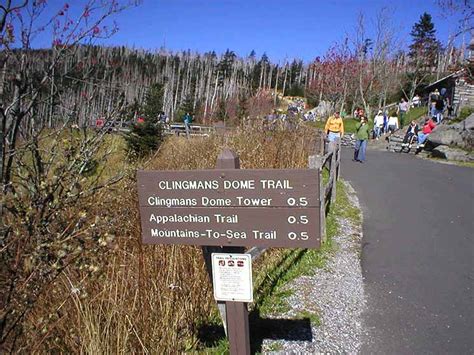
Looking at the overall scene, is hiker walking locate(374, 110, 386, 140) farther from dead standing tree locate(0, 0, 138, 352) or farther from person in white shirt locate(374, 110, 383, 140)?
dead standing tree locate(0, 0, 138, 352)

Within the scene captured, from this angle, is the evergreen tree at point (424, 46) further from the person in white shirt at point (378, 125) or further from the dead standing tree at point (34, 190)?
the dead standing tree at point (34, 190)

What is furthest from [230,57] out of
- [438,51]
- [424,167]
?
[424,167]

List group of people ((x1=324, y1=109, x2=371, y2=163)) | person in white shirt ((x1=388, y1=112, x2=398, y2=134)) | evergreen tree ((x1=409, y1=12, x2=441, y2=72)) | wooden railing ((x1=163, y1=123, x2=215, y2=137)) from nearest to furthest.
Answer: wooden railing ((x1=163, y1=123, x2=215, y2=137)), group of people ((x1=324, y1=109, x2=371, y2=163)), person in white shirt ((x1=388, y1=112, x2=398, y2=134)), evergreen tree ((x1=409, y1=12, x2=441, y2=72))

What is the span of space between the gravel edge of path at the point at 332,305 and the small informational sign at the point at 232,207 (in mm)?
1396

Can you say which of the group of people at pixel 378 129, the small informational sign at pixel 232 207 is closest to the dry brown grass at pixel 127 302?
the small informational sign at pixel 232 207

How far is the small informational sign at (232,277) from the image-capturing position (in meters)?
2.67

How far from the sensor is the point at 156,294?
130 inches

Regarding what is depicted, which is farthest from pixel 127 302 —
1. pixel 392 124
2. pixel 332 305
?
pixel 392 124

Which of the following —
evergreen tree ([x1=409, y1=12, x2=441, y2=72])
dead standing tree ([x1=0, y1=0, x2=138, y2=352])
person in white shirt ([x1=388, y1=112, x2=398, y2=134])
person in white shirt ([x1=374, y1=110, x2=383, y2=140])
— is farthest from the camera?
evergreen tree ([x1=409, y1=12, x2=441, y2=72])

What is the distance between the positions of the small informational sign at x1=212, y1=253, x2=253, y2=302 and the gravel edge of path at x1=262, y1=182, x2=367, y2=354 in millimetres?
968

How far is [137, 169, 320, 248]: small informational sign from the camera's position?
7.84ft

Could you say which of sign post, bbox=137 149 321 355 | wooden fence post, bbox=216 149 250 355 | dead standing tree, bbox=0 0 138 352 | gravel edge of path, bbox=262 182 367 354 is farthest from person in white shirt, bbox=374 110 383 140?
sign post, bbox=137 149 321 355

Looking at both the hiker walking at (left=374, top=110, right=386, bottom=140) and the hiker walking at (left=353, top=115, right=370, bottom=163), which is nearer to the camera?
the hiker walking at (left=353, top=115, right=370, bottom=163)

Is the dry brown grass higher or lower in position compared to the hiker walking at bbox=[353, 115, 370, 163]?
lower
